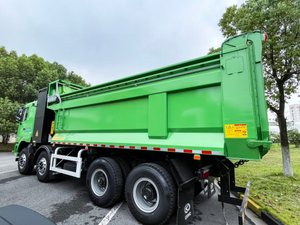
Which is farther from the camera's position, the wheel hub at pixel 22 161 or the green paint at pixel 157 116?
the wheel hub at pixel 22 161

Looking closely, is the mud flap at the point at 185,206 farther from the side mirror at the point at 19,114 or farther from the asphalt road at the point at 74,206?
the side mirror at the point at 19,114

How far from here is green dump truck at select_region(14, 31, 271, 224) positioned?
7.76 feet

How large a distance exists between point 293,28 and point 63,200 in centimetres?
771

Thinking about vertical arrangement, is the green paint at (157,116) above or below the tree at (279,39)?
below

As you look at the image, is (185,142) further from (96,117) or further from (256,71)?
(96,117)

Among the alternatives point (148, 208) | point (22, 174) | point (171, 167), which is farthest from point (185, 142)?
point (22, 174)

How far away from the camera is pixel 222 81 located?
8.27ft

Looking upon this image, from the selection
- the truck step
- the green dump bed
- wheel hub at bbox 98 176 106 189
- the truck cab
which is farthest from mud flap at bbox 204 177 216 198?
the truck cab

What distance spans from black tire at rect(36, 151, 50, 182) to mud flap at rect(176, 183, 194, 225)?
4.52 meters

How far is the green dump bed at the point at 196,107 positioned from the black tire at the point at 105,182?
0.49m

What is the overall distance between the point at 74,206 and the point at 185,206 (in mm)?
2525

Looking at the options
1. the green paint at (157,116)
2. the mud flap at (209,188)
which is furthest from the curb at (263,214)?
the green paint at (157,116)

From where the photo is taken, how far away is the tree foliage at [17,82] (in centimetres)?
1488

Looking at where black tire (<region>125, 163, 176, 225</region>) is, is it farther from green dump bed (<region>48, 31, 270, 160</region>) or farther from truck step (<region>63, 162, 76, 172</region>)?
truck step (<region>63, 162, 76, 172</region>)
